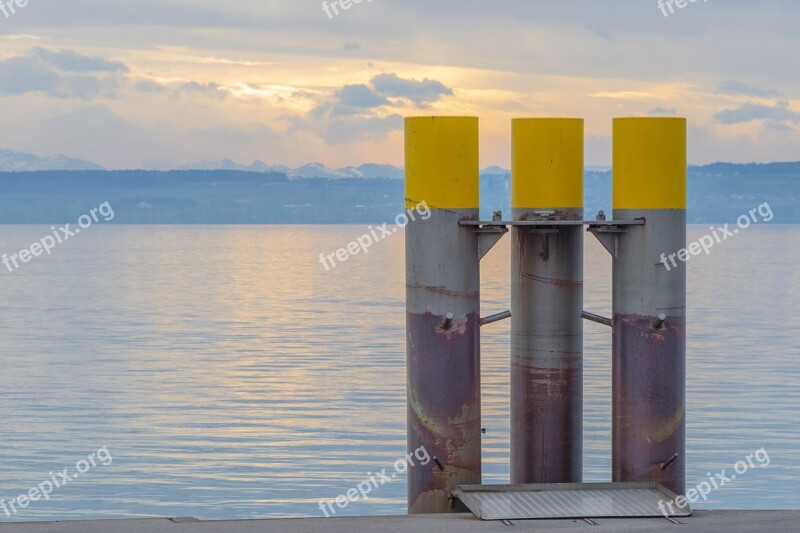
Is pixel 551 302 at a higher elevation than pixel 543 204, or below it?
below

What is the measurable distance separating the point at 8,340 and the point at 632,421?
40.0 meters

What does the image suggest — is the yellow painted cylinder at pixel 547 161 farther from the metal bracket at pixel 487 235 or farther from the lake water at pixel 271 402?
the lake water at pixel 271 402

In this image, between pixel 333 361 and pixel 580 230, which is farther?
pixel 333 361

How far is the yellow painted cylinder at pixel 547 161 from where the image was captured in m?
13.7

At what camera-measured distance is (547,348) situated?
13.9 m

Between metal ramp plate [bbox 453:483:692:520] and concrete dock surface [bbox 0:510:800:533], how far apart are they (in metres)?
0.16

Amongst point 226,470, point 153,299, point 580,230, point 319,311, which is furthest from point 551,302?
point 153,299

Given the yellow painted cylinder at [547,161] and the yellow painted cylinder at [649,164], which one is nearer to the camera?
the yellow painted cylinder at [649,164]

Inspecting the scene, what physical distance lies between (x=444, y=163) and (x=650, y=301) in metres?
2.47

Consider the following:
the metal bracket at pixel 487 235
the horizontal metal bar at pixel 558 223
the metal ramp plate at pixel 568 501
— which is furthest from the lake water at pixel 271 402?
the horizontal metal bar at pixel 558 223

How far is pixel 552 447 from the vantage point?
1410cm

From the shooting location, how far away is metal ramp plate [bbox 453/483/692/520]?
1210 centimetres

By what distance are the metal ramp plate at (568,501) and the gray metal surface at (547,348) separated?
112 centimetres

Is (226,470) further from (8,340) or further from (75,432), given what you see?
(8,340)
